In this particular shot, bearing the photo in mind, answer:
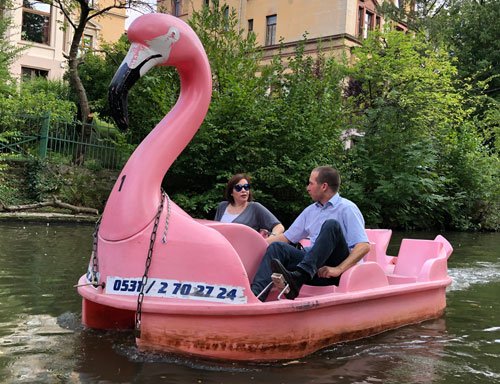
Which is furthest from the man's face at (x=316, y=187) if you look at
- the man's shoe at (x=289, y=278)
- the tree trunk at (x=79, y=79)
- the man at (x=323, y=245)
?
the tree trunk at (x=79, y=79)

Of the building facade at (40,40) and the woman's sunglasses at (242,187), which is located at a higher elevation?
the building facade at (40,40)

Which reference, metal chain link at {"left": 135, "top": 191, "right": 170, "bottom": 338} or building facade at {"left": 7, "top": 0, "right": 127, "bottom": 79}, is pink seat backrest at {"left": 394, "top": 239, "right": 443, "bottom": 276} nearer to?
metal chain link at {"left": 135, "top": 191, "right": 170, "bottom": 338}

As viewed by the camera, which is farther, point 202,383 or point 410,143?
point 410,143

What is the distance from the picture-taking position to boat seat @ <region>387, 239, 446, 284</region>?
21.6 ft

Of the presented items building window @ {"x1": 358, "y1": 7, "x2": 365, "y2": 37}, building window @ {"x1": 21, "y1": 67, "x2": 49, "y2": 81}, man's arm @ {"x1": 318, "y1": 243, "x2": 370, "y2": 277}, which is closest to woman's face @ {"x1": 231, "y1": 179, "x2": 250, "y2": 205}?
man's arm @ {"x1": 318, "y1": 243, "x2": 370, "y2": 277}

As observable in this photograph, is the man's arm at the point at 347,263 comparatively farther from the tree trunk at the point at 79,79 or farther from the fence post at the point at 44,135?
the tree trunk at the point at 79,79

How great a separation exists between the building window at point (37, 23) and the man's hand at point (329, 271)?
85.8 ft

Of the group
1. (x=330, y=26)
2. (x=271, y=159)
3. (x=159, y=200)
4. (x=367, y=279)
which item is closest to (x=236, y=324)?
(x=159, y=200)

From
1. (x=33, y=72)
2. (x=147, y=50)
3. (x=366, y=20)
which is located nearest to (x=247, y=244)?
(x=147, y=50)

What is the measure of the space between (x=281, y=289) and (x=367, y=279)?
0.96 meters

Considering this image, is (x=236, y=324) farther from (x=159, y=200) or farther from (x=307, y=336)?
(x=159, y=200)

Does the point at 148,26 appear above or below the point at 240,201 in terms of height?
above

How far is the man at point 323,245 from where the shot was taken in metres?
4.63

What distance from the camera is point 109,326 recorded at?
4.71 m
